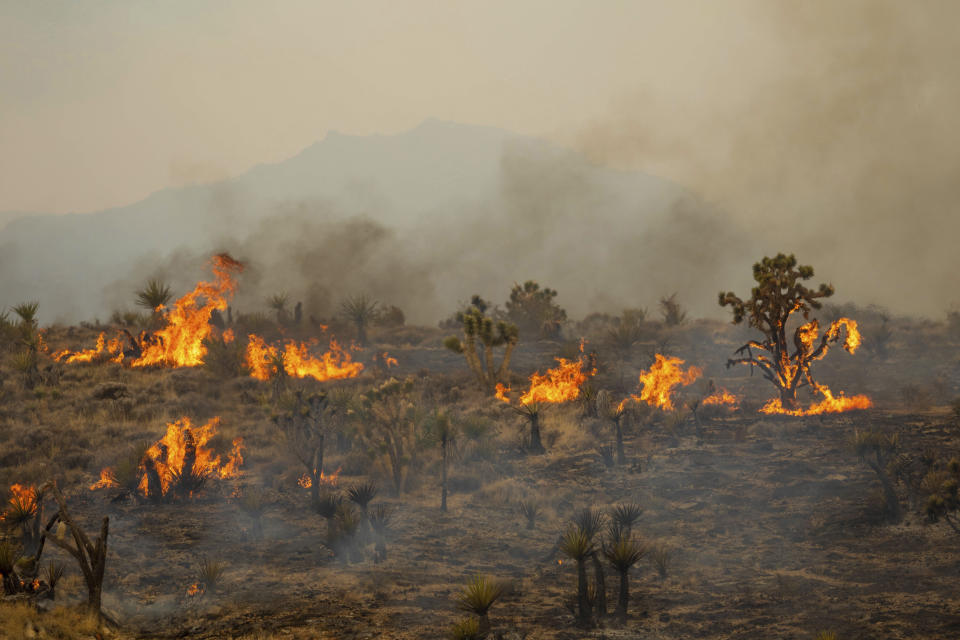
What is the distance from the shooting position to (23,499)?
12625 mm

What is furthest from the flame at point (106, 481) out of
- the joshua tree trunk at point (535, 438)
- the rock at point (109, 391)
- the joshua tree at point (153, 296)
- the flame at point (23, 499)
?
the joshua tree at point (153, 296)

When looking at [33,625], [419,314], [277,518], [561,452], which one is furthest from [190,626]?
[419,314]

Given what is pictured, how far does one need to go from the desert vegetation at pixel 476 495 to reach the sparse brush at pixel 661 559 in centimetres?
5

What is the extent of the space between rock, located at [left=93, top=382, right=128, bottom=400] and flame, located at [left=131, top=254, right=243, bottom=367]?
4789 millimetres

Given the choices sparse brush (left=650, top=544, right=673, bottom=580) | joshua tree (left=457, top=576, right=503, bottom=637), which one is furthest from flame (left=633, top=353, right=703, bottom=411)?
joshua tree (left=457, top=576, right=503, bottom=637)

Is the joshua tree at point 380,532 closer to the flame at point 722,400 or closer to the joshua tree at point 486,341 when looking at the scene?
the flame at point 722,400

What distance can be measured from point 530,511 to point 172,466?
8.62 meters

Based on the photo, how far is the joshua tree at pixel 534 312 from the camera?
3606 centimetres

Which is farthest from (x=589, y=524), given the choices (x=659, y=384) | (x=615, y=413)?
(x=659, y=384)

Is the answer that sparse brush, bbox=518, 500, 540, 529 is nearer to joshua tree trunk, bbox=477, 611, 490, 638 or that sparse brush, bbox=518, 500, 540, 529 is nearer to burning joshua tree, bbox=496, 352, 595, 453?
joshua tree trunk, bbox=477, 611, 490, 638

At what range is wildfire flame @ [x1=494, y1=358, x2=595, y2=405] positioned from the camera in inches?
901

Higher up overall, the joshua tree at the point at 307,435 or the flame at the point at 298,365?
the flame at the point at 298,365

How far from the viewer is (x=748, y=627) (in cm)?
827

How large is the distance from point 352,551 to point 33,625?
193 inches
